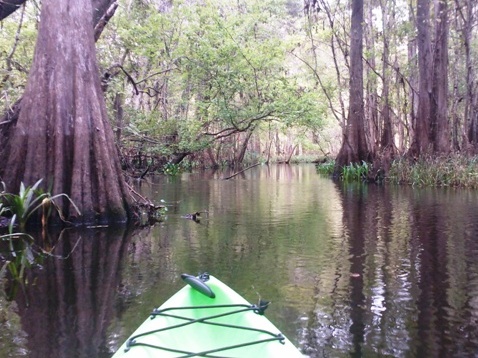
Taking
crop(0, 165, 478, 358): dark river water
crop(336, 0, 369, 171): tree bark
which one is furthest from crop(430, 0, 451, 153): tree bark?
crop(0, 165, 478, 358): dark river water

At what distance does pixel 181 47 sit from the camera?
15.1m

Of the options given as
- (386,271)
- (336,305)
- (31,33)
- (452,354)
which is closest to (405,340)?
(452,354)

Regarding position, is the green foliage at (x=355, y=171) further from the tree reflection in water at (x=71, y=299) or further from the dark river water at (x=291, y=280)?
the tree reflection in water at (x=71, y=299)

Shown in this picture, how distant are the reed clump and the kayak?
11.5m

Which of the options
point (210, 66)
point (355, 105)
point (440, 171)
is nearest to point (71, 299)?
point (440, 171)

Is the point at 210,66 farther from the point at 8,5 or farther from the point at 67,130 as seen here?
the point at 67,130

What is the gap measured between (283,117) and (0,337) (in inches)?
530

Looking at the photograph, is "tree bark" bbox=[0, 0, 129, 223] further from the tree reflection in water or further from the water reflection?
the water reflection

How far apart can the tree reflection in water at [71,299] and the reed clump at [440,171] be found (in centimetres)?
974

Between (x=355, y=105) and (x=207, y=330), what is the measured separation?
A: 594 inches

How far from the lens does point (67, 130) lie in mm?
6930

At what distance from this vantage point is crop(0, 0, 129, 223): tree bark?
→ 6.77 metres

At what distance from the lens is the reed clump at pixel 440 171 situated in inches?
494

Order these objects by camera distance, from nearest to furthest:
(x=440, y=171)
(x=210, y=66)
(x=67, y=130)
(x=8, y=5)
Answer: (x=67, y=130) → (x=8, y=5) → (x=440, y=171) → (x=210, y=66)
